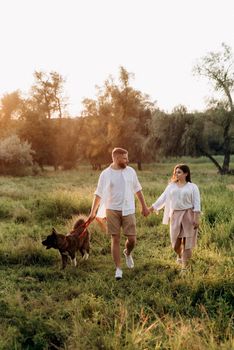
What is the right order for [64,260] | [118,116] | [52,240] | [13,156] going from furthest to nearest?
[118,116], [13,156], [64,260], [52,240]

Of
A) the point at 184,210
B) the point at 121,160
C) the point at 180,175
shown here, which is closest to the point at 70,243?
the point at 121,160

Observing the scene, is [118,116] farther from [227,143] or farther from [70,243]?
[70,243]

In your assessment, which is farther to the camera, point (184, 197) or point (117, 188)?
point (117, 188)

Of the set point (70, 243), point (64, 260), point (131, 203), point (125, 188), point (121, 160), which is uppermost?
point (121, 160)

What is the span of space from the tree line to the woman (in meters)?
33.2

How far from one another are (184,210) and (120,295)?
5.94 ft

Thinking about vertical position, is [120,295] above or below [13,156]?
below

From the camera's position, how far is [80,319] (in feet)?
17.2

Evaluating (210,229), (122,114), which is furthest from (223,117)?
(210,229)

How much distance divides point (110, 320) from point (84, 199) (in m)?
8.59

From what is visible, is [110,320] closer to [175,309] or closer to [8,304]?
→ [175,309]

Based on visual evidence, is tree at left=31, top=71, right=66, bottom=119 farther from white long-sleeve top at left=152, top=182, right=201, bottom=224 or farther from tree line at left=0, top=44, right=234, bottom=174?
white long-sleeve top at left=152, top=182, right=201, bottom=224

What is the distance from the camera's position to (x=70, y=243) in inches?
319

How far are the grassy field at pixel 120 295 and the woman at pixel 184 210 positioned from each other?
444 millimetres
